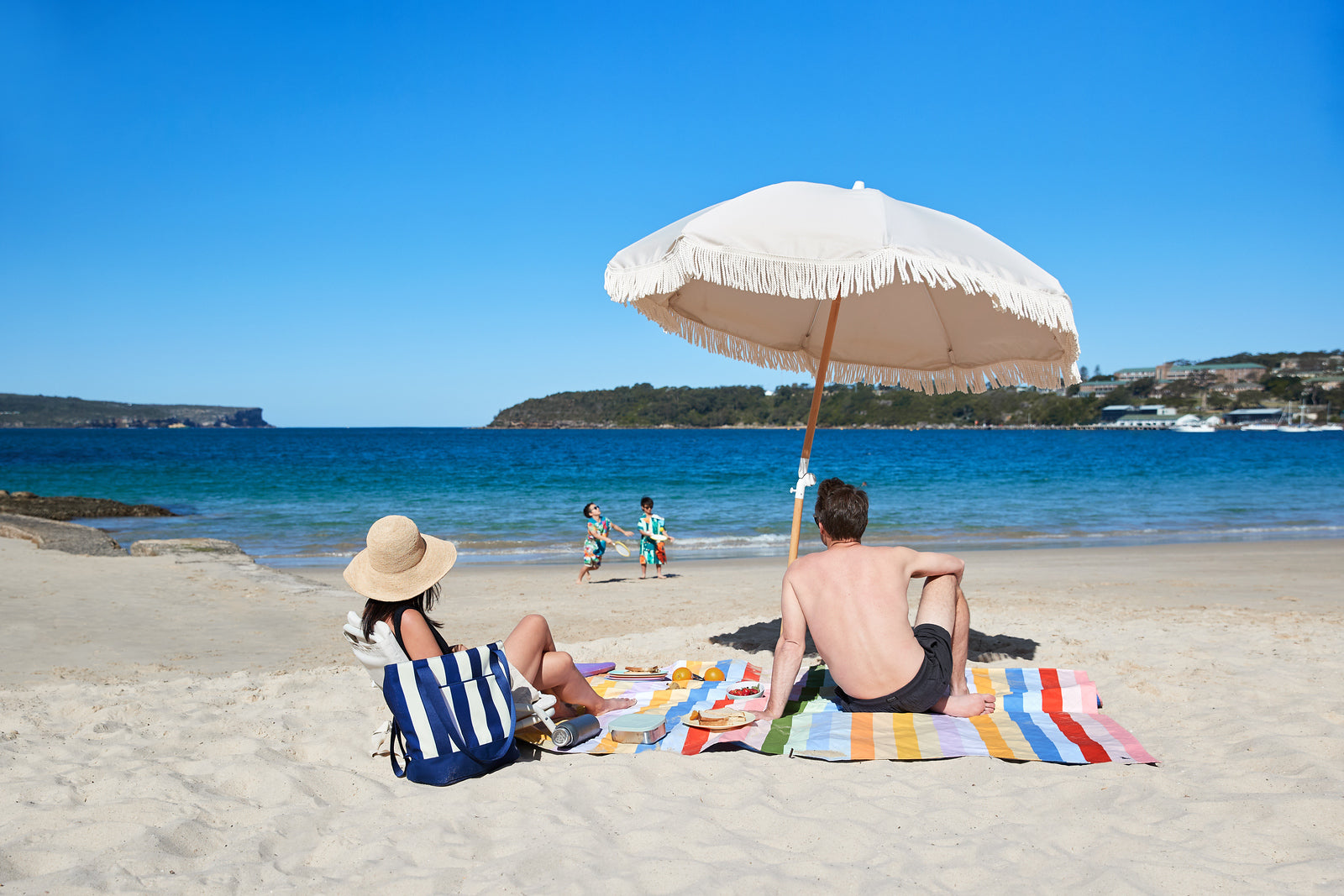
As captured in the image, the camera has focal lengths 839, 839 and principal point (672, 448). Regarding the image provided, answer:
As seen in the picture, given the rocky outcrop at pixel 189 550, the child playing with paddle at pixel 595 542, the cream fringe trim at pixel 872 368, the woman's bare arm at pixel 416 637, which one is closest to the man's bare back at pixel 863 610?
the woman's bare arm at pixel 416 637

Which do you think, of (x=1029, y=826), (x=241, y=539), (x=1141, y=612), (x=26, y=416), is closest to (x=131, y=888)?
(x=1029, y=826)

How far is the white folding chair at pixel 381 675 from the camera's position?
3.13 meters

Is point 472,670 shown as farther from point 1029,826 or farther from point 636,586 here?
point 636,586

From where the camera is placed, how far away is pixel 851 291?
3912mm

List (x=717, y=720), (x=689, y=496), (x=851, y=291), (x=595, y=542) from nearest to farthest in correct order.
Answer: (x=717, y=720), (x=851, y=291), (x=595, y=542), (x=689, y=496)

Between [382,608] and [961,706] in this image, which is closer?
[382,608]

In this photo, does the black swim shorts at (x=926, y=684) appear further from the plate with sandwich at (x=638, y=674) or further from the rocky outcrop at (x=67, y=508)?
the rocky outcrop at (x=67, y=508)

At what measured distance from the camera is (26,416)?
379 feet

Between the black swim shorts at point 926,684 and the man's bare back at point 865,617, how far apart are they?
2 cm

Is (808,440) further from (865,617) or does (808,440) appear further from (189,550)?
(189,550)

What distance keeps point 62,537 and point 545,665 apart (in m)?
12.5

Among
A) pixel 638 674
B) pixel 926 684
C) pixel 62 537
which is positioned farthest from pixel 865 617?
pixel 62 537

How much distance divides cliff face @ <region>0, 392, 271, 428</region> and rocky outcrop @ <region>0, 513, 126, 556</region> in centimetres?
12443

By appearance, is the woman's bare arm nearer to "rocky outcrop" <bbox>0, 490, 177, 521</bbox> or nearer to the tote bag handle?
the tote bag handle
